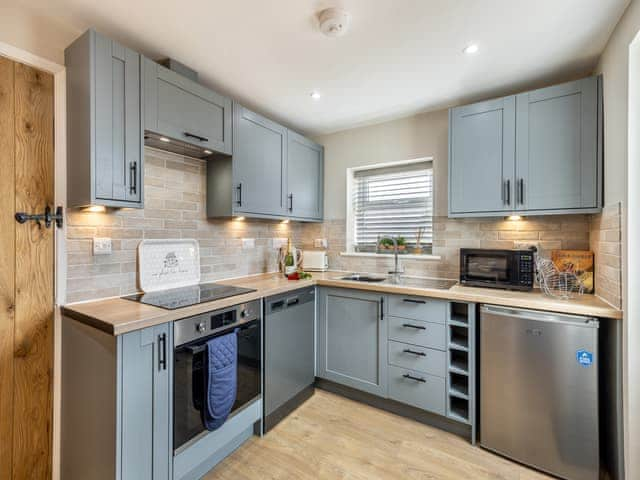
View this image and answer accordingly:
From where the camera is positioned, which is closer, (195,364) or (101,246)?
(195,364)

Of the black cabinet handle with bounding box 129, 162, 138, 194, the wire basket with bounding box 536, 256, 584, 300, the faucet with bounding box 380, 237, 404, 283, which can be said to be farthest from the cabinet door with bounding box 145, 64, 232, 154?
the wire basket with bounding box 536, 256, 584, 300

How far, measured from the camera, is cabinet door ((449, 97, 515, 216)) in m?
2.16

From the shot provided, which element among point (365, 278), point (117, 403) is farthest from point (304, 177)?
point (117, 403)

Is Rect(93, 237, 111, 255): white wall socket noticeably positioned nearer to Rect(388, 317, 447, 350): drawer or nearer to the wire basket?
Rect(388, 317, 447, 350): drawer

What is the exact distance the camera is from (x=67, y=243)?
5.43 feet

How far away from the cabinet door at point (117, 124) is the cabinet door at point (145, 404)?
0.76 metres

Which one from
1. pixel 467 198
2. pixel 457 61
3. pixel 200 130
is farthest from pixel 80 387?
pixel 457 61

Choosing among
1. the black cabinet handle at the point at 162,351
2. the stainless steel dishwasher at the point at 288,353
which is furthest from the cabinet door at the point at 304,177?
the black cabinet handle at the point at 162,351

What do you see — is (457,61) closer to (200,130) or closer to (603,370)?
(200,130)

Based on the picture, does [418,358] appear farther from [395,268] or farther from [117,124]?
[117,124]

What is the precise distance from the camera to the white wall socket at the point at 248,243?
2.75 metres

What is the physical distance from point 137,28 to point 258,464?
256 centimetres

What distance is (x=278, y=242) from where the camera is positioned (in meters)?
3.15

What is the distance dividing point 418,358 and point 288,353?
954mm
